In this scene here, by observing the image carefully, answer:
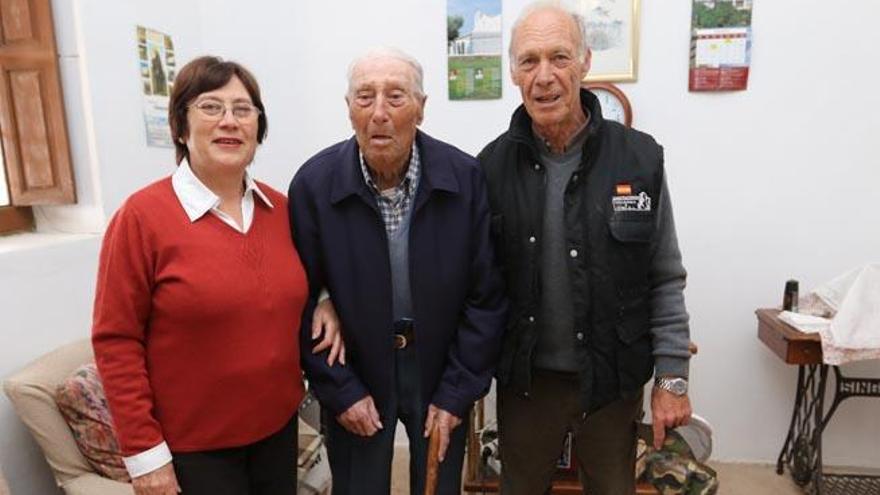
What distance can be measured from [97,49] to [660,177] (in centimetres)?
171

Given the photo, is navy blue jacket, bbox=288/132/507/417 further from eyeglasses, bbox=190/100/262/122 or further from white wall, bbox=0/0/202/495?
white wall, bbox=0/0/202/495

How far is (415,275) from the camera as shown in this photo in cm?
124

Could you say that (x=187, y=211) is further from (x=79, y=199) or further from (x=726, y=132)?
(x=726, y=132)

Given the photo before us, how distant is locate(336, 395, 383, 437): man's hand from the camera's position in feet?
4.18

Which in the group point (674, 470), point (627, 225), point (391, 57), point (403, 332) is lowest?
point (674, 470)

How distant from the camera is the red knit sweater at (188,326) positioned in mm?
1062

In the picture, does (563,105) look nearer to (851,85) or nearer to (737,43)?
(737,43)

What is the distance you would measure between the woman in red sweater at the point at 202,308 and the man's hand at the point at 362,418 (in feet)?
0.43

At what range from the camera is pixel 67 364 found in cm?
152

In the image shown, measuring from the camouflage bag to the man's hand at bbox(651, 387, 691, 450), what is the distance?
→ 768mm

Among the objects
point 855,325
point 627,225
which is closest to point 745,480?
point 855,325

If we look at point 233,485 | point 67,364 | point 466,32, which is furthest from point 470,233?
point 466,32

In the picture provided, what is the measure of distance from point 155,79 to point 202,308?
136 centimetres

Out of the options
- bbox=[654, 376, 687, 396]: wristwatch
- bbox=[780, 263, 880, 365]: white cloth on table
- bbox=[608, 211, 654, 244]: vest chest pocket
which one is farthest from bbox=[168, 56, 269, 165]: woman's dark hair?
bbox=[780, 263, 880, 365]: white cloth on table
